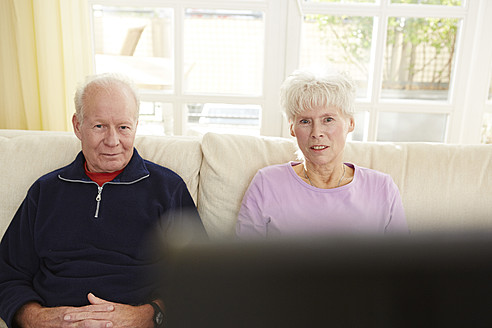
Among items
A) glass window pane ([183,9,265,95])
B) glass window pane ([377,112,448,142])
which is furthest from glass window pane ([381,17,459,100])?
glass window pane ([183,9,265,95])

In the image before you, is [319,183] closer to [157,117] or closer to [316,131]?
[316,131]

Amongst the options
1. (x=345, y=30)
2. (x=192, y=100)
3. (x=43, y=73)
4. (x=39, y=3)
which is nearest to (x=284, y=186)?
(x=192, y=100)

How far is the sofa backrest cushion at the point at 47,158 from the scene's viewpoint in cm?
157

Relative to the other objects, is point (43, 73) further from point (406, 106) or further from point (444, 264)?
point (444, 264)

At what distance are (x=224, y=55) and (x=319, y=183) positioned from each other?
3.64 ft

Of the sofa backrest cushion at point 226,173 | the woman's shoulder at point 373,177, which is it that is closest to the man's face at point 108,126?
the sofa backrest cushion at point 226,173

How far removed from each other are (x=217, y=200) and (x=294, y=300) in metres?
1.32

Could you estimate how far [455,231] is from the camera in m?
0.32

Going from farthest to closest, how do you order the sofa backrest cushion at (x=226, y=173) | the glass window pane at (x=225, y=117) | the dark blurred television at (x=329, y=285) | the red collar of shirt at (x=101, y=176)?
the glass window pane at (x=225, y=117) → the sofa backrest cushion at (x=226, y=173) → the red collar of shirt at (x=101, y=176) → the dark blurred television at (x=329, y=285)

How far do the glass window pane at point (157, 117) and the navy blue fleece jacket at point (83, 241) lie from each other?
964 mm

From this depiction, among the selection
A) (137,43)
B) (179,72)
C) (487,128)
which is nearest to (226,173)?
(179,72)

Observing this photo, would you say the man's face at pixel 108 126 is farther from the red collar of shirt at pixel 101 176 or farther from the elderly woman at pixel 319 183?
the elderly woman at pixel 319 183

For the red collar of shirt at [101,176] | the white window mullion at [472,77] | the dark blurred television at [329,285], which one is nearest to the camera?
the dark blurred television at [329,285]

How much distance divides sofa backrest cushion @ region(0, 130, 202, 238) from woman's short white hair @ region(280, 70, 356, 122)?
1.43 ft
